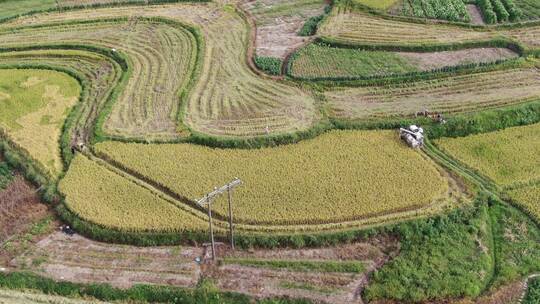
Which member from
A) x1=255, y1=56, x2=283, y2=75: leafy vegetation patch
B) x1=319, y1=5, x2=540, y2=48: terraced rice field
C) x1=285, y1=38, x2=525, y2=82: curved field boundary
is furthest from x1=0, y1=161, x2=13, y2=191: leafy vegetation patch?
x1=319, y1=5, x2=540, y2=48: terraced rice field

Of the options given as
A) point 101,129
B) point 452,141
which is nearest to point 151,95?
point 101,129

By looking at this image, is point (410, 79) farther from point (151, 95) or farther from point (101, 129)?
point (101, 129)

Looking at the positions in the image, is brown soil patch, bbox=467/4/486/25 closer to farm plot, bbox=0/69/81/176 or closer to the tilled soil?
farm plot, bbox=0/69/81/176

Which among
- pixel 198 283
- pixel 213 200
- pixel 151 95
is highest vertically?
pixel 151 95

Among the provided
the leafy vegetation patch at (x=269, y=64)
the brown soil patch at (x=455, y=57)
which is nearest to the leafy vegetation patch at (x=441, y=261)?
the brown soil patch at (x=455, y=57)

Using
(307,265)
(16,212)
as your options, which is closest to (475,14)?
(307,265)

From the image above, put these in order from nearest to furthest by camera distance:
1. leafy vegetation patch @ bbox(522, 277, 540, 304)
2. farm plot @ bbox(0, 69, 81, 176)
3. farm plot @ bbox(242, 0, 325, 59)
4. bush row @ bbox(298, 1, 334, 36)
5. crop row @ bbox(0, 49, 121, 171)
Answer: leafy vegetation patch @ bbox(522, 277, 540, 304) → farm plot @ bbox(0, 69, 81, 176) → crop row @ bbox(0, 49, 121, 171) → farm plot @ bbox(242, 0, 325, 59) → bush row @ bbox(298, 1, 334, 36)

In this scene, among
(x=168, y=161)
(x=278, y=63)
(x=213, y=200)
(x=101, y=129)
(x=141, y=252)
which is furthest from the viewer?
(x=278, y=63)
